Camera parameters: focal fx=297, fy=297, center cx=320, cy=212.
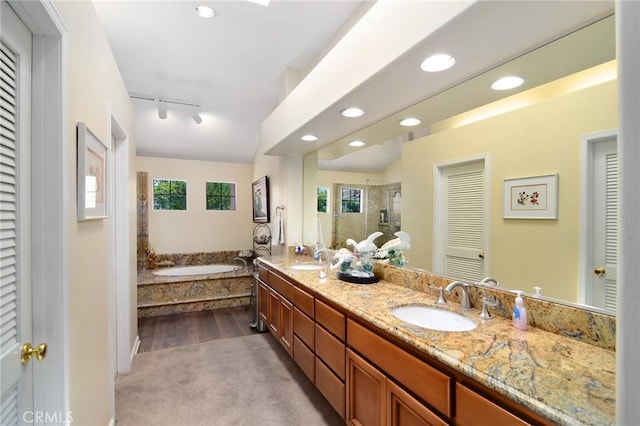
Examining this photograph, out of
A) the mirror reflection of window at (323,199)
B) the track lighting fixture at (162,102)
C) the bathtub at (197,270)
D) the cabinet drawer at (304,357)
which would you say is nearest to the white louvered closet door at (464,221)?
the cabinet drawer at (304,357)

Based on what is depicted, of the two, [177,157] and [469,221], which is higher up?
[177,157]

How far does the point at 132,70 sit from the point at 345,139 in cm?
236

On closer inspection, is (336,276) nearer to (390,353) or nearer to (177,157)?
(390,353)

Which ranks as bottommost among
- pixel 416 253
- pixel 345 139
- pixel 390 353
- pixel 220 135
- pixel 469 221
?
pixel 390 353

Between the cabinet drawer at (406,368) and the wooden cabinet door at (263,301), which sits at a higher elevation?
the cabinet drawer at (406,368)

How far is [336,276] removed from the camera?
2.48 meters

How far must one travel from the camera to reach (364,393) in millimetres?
1565

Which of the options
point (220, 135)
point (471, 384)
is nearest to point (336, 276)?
point (471, 384)

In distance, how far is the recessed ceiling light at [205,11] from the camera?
2.22 metres

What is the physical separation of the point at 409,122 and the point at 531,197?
3.16 feet

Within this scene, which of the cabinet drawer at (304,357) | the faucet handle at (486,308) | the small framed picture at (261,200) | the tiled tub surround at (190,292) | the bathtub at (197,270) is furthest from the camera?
the bathtub at (197,270)

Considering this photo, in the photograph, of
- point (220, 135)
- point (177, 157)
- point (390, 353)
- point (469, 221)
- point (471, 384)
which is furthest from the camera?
point (177, 157)

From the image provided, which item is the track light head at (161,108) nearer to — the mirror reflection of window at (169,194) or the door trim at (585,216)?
the mirror reflection of window at (169,194)

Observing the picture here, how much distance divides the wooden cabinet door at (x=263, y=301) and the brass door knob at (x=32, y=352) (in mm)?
2239
